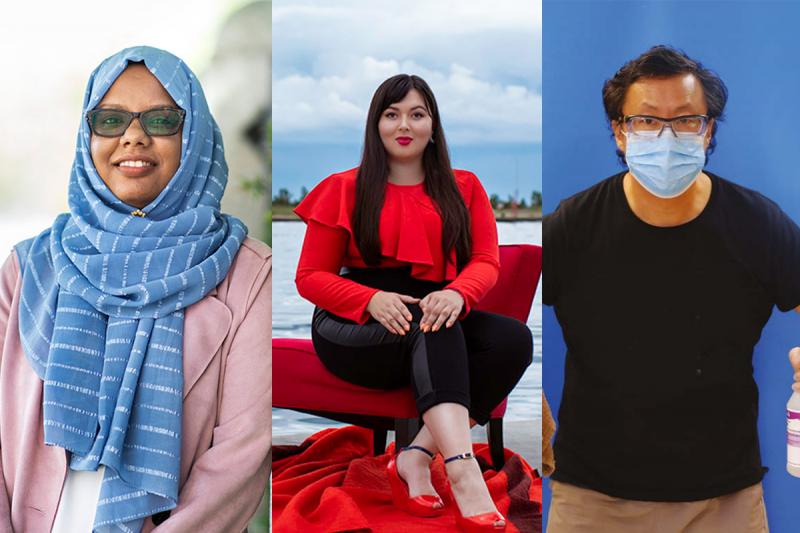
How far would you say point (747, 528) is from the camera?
9.49ft

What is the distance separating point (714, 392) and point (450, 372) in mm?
839

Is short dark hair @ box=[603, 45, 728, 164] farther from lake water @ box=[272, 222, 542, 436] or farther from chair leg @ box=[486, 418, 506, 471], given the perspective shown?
chair leg @ box=[486, 418, 506, 471]

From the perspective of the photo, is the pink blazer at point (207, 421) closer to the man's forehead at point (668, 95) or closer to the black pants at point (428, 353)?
the black pants at point (428, 353)

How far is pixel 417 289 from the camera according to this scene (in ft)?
9.35

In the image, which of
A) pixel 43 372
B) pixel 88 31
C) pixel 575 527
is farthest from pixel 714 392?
pixel 88 31

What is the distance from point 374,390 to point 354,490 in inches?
13.1

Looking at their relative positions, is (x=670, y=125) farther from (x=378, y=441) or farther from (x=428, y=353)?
(x=378, y=441)

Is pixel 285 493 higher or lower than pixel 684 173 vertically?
lower

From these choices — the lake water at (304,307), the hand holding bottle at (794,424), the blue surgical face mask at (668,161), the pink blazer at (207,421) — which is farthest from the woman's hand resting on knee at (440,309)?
the hand holding bottle at (794,424)

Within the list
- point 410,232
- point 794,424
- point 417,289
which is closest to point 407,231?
point 410,232

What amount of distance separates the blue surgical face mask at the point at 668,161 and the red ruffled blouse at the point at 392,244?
1.62 ft

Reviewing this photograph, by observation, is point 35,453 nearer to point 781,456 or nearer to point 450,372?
point 450,372

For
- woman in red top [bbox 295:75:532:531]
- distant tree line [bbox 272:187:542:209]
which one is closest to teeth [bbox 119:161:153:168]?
distant tree line [bbox 272:187:542:209]

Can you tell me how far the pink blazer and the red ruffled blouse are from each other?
0.27 meters
